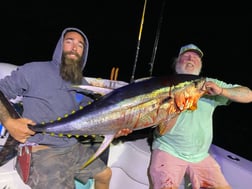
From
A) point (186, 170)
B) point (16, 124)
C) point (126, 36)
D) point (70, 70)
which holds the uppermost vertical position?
point (126, 36)

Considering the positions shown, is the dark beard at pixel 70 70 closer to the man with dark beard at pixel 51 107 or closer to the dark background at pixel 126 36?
the man with dark beard at pixel 51 107

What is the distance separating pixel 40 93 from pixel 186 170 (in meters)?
1.48

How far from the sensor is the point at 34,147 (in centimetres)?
232

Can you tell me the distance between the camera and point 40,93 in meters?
2.35

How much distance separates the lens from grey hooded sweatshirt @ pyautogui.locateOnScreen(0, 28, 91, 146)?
2318 mm

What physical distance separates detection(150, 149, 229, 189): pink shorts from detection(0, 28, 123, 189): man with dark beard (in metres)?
0.59

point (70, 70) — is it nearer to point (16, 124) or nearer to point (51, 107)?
point (51, 107)

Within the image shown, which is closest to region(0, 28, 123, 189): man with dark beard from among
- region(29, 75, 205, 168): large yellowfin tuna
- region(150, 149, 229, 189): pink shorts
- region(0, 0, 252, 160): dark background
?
region(29, 75, 205, 168): large yellowfin tuna

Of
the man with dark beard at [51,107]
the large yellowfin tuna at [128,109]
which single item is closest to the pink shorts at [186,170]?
the man with dark beard at [51,107]

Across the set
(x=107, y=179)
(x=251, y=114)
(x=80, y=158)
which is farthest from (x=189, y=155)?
(x=251, y=114)

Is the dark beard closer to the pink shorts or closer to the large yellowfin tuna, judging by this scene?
the large yellowfin tuna

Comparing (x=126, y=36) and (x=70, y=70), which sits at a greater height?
(x=126, y=36)

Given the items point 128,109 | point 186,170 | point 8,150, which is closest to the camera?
point 128,109

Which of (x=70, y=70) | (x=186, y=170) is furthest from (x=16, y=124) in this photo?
(x=186, y=170)
